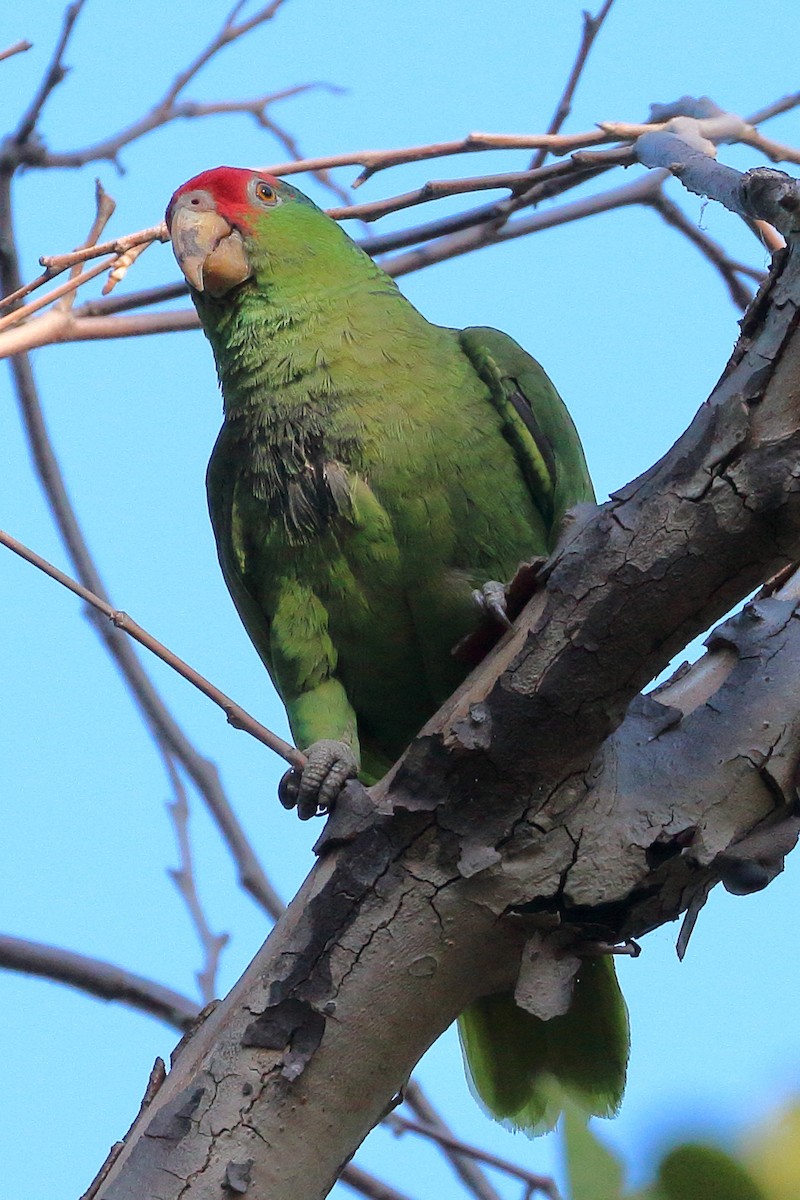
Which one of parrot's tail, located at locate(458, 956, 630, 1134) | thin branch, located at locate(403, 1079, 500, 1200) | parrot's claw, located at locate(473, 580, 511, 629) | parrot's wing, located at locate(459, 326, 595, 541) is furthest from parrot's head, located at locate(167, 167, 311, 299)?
thin branch, located at locate(403, 1079, 500, 1200)

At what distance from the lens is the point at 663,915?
2.31 metres

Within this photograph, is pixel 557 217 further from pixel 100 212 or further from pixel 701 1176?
pixel 701 1176

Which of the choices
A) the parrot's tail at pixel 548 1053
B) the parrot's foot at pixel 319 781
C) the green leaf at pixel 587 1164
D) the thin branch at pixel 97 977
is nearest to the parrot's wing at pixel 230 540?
the parrot's foot at pixel 319 781

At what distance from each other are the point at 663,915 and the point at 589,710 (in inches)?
18.1

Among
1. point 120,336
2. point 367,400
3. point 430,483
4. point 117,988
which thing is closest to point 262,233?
point 120,336

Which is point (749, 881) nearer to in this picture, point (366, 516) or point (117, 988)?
point (366, 516)

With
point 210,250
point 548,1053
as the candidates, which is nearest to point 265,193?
point 210,250

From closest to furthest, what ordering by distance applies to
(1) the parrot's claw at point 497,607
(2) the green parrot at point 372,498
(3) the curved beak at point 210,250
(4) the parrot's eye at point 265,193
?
(1) the parrot's claw at point 497,607 → (2) the green parrot at point 372,498 → (3) the curved beak at point 210,250 → (4) the parrot's eye at point 265,193

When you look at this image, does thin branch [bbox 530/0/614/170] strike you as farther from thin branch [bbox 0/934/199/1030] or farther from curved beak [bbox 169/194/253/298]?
thin branch [bbox 0/934/199/1030]

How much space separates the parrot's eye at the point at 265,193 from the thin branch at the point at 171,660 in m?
1.80

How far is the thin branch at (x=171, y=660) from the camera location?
2.18 m

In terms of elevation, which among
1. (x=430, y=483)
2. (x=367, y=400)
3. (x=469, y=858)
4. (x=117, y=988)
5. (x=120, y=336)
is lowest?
(x=469, y=858)

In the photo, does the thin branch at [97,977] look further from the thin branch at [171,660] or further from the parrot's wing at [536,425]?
the parrot's wing at [536,425]

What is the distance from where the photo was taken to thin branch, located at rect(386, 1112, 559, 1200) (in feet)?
9.49
